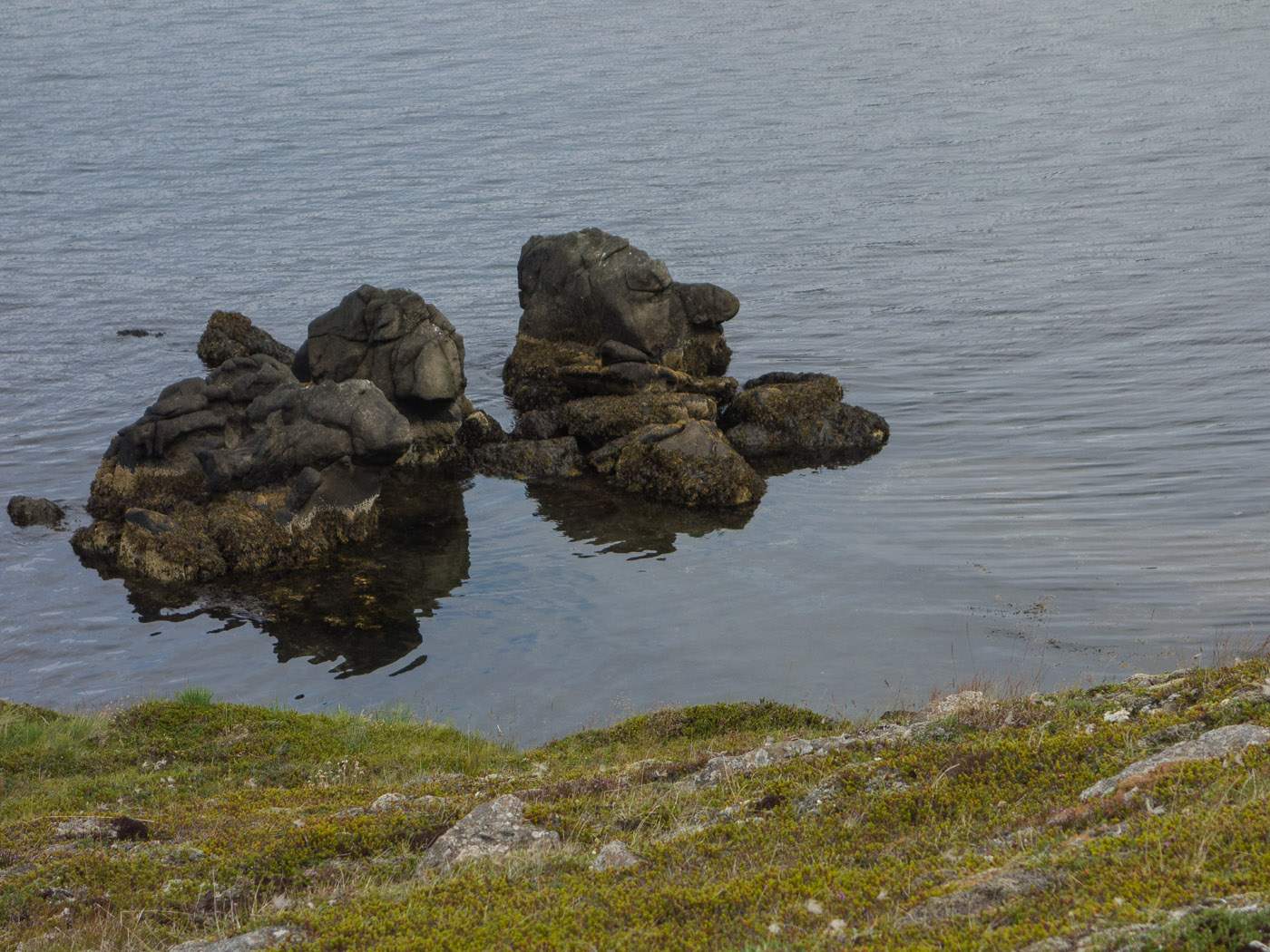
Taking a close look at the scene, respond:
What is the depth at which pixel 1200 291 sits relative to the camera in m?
46.6

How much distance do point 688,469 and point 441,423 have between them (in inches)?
359

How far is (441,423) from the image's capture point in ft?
116

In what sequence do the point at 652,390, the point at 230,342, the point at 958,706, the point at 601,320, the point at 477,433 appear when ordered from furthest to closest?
the point at 230,342, the point at 601,320, the point at 652,390, the point at 477,433, the point at 958,706

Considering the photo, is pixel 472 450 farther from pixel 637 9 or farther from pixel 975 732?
pixel 637 9

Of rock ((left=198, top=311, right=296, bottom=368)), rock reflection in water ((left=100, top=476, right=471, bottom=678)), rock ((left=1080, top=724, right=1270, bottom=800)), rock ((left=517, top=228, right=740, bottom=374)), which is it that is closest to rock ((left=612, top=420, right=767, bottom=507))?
rock reflection in water ((left=100, top=476, right=471, bottom=678))

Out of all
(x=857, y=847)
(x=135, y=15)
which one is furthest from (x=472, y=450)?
(x=135, y=15)

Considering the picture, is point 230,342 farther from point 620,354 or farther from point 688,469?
point 688,469

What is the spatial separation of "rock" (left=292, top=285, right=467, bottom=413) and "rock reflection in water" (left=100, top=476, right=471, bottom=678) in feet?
19.0

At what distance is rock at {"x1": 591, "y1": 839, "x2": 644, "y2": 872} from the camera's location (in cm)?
943

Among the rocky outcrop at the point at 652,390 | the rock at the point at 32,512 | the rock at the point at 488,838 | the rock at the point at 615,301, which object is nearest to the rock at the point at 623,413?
the rocky outcrop at the point at 652,390

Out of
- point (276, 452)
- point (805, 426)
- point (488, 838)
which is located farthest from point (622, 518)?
point (488, 838)

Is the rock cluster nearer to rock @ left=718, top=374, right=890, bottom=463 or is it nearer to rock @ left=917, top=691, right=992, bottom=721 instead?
rock @ left=718, top=374, right=890, bottom=463

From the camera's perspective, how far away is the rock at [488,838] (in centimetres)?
1014

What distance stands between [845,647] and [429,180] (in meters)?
59.4
